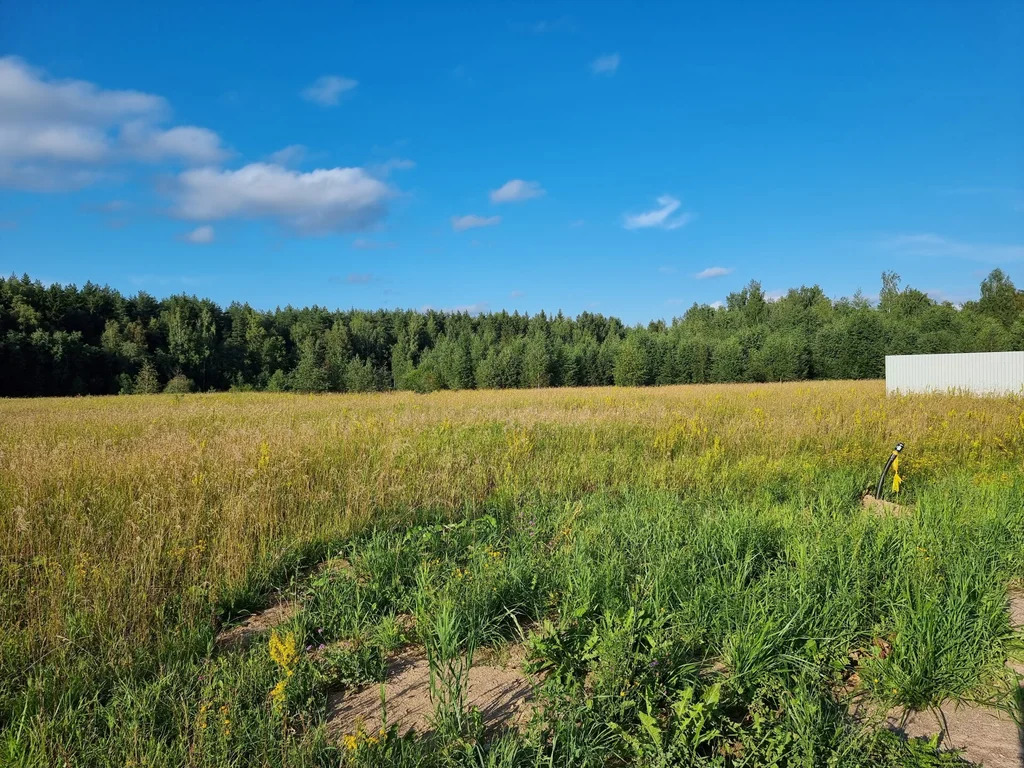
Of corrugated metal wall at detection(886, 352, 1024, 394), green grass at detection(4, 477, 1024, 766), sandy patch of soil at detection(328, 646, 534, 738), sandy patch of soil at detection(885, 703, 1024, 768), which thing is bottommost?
sandy patch of soil at detection(885, 703, 1024, 768)

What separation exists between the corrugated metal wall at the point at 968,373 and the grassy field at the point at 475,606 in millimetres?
13031

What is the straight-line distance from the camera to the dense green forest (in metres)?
46.7

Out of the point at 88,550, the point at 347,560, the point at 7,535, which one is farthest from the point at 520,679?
the point at 7,535

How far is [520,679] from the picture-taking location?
278 cm

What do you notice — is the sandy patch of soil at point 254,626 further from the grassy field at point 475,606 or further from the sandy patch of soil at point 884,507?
the sandy patch of soil at point 884,507

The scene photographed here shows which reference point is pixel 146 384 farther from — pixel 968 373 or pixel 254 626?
pixel 968 373

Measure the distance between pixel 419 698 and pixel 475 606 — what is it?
0.65m

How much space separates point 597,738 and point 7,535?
4.71 metres

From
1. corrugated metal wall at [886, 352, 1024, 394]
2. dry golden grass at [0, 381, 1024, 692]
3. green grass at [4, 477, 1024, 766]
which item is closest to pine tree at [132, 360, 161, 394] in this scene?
dry golden grass at [0, 381, 1024, 692]

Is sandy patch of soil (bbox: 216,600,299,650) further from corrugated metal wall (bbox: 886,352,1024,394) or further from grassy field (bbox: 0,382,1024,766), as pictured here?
corrugated metal wall (bbox: 886,352,1024,394)

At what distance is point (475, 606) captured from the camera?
319cm

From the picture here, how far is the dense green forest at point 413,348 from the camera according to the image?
153 feet

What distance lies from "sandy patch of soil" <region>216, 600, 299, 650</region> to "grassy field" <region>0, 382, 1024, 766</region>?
0.11 m

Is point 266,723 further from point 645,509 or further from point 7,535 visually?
point 645,509
